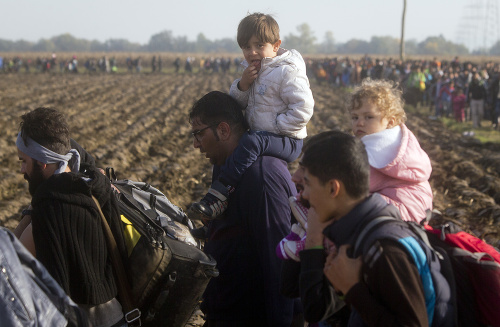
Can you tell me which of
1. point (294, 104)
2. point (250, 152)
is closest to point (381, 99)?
point (294, 104)

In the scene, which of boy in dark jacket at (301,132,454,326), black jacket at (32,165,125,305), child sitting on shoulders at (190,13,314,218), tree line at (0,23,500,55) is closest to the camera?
boy in dark jacket at (301,132,454,326)

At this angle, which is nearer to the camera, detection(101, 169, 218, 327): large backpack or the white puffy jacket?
detection(101, 169, 218, 327): large backpack

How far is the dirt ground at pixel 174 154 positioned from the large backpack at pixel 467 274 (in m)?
0.47

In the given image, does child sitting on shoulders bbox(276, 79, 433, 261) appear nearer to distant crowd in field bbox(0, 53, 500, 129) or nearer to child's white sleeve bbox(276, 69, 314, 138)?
child's white sleeve bbox(276, 69, 314, 138)

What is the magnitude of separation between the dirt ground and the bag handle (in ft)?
4.90

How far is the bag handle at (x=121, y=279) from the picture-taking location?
8.91ft

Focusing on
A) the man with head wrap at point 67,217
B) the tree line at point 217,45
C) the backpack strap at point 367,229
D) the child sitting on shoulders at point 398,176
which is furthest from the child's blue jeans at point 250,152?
the tree line at point 217,45

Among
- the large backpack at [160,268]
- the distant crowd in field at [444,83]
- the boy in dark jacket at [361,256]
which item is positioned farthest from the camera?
the distant crowd in field at [444,83]

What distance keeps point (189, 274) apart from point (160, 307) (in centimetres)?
23

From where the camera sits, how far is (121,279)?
9.05 ft

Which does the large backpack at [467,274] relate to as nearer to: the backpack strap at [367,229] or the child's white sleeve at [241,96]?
the backpack strap at [367,229]

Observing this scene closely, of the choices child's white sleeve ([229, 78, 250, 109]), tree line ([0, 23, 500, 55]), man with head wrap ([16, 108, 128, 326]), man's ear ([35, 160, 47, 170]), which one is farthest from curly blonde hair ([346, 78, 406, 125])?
tree line ([0, 23, 500, 55])

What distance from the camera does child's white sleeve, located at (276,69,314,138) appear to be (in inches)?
123

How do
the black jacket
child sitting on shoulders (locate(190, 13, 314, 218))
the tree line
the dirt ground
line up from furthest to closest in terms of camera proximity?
the tree line, the dirt ground, child sitting on shoulders (locate(190, 13, 314, 218)), the black jacket
